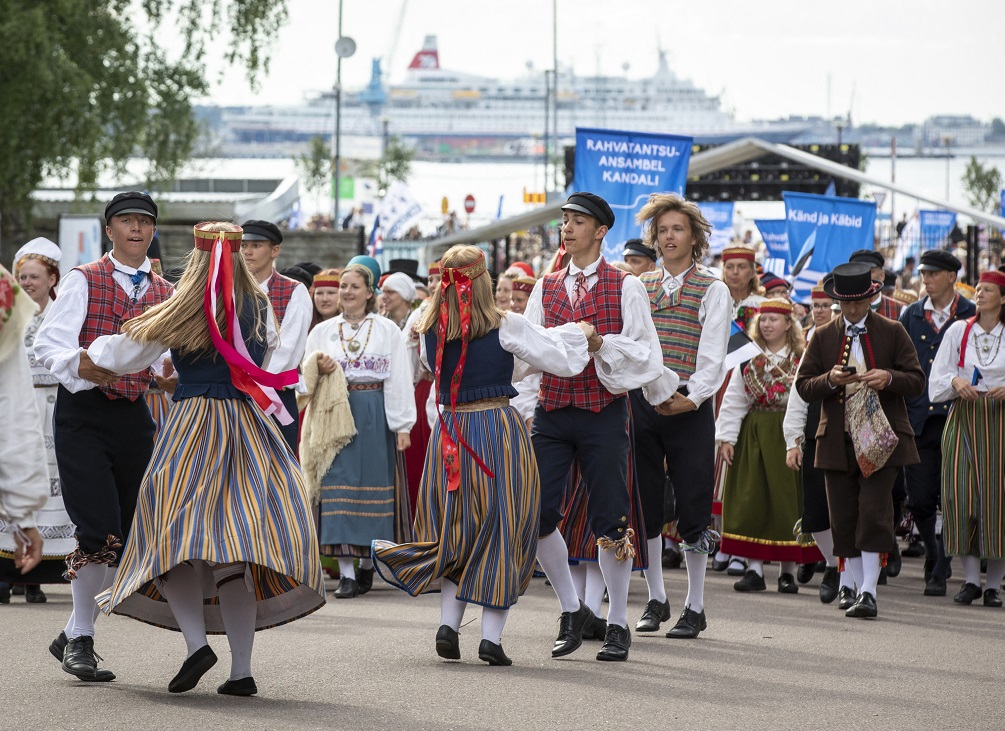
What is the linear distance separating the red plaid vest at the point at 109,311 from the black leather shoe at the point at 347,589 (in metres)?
3.52

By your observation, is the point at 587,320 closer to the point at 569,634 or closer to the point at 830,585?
the point at 569,634

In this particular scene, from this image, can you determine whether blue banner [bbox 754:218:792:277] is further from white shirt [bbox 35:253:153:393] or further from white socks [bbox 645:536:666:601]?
white shirt [bbox 35:253:153:393]

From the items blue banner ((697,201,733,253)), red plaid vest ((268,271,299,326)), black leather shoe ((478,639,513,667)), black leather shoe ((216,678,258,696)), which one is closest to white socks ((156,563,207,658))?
black leather shoe ((216,678,258,696))

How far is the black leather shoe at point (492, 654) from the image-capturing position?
686 centimetres

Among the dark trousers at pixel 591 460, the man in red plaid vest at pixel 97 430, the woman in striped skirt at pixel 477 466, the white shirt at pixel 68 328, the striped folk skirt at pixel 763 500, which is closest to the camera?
the white shirt at pixel 68 328

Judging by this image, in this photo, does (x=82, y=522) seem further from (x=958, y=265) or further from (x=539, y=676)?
(x=958, y=265)

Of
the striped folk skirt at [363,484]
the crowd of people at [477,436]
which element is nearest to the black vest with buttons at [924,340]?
the crowd of people at [477,436]

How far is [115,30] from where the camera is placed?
22312 millimetres

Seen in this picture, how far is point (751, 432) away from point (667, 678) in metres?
4.24

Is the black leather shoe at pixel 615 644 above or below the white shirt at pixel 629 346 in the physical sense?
below

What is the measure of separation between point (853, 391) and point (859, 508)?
2.18 ft

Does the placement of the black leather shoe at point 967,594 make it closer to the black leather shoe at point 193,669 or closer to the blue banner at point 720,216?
the black leather shoe at point 193,669

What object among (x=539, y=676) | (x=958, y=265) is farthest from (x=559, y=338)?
(x=958, y=265)

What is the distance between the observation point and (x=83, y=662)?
6.41 meters
